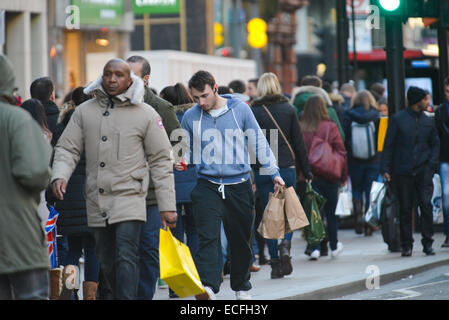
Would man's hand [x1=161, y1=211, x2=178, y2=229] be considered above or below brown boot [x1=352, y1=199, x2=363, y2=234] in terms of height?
above

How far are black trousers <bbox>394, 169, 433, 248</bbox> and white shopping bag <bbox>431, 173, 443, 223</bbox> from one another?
49.6 inches

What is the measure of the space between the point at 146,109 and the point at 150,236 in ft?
3.15

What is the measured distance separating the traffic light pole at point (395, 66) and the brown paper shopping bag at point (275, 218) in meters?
4.26

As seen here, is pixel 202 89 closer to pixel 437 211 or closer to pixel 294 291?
pixel 294 291

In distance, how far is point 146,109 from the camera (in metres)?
8.00

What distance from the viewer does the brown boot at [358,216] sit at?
15770 mm

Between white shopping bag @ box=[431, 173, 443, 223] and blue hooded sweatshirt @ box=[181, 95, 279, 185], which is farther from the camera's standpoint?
white shopping bag @ box=[431, 173, 443, 223]

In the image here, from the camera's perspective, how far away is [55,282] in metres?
8.58

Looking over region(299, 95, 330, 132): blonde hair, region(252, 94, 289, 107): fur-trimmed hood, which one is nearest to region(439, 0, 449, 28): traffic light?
region(299, 95, 330, 132): blonde hair

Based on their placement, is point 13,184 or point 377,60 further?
point 377,60

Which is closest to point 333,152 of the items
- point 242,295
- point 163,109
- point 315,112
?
point 315,112

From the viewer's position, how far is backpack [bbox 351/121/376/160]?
1537cm

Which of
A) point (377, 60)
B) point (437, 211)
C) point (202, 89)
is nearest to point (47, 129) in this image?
point (202, 89)

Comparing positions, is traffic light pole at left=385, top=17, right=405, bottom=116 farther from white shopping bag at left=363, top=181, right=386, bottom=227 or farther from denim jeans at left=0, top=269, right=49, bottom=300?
denim jeans at left=0, top=269, right=49, bottom=300
